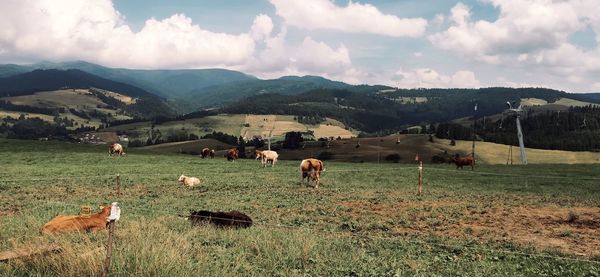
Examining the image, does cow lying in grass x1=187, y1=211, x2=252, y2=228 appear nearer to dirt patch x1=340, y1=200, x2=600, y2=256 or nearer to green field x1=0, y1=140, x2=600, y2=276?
green field x1=0, y1=140, x2=600, y2=276

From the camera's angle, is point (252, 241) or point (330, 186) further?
point (330, 186)

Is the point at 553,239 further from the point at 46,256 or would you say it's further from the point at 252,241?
the point at 46,256

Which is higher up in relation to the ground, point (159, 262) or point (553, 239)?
point (159, 262)

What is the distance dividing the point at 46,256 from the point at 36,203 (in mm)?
13814

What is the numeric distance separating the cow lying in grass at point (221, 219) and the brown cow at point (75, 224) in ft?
9.58

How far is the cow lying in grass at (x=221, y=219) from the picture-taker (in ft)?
49.4

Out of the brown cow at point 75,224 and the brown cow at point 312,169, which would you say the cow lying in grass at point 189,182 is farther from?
the brown cow at point 75,224

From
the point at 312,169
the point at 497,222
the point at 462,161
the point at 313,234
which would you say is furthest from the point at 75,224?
the point at 462,161

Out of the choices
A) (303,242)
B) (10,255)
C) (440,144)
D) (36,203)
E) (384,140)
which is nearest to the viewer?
(10,255)

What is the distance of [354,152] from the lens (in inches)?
5778

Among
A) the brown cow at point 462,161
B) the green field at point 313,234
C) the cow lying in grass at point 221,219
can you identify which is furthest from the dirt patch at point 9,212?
the brown cow at point 462,161

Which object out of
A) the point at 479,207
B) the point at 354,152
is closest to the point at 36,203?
the point at 479,207

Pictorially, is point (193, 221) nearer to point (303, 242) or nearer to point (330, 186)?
point (303, 242)

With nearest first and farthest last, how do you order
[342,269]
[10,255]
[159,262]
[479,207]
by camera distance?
1. [159,262]
2. [10,255]
3. [342,269]
4. [479,207]
